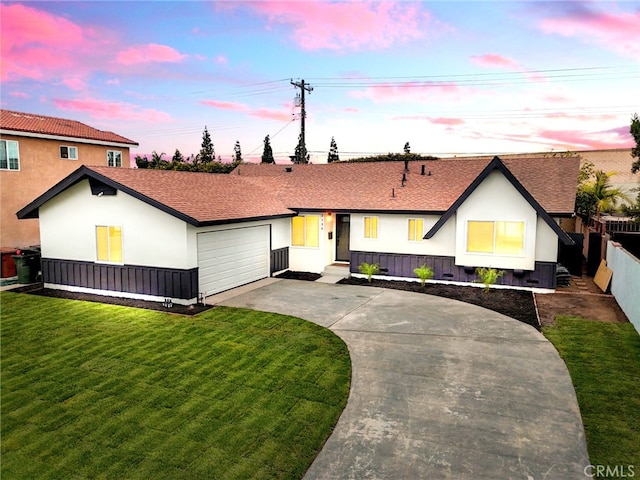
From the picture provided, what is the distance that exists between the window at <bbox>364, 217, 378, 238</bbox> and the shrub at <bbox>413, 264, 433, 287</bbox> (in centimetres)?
249

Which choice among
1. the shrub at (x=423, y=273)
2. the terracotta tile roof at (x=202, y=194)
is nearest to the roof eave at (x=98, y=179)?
the terracotta tile roof at (x=202, y=194)

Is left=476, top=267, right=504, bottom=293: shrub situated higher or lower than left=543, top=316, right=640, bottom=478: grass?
higher

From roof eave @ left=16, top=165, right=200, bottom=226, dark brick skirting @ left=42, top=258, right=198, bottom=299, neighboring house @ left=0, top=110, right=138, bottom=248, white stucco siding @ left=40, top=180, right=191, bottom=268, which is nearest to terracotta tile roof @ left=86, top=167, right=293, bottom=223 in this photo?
roof eave @ left=16, top=165, right=200, bottom=226

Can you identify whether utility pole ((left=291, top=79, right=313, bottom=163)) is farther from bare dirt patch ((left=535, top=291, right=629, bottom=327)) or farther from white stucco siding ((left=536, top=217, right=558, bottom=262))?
bare dirt patch ((left=535, top=291, right=629, bottom=327))

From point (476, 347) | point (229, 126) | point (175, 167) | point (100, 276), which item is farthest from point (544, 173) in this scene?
point (175, 167)

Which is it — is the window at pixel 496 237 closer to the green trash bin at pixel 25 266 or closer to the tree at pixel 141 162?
the green trash bin at pixel 25 266

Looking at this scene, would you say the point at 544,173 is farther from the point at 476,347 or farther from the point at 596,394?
the point at 596,394

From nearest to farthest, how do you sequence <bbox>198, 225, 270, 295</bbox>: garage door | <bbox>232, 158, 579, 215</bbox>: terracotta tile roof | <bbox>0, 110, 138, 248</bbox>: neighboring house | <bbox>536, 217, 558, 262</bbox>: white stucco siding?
<bbox>198, 225, 270, 295</bbox>: garage door
<bbox>536, 217, 558, 262</bbox>: white stucco siding
<bbox>232, 158, 579, 215</bbox>: terracotta tile roof
<bbox>0, 110, 138, 248</bbox>: neighboring house

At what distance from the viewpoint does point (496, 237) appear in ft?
51.2

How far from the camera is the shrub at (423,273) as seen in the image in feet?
53.8

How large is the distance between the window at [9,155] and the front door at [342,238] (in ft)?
53.1

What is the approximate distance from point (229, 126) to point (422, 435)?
53205 millimetres

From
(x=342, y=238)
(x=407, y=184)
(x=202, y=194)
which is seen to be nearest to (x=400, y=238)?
(x=407, y=184)

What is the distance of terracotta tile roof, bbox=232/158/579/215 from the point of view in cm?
1695
